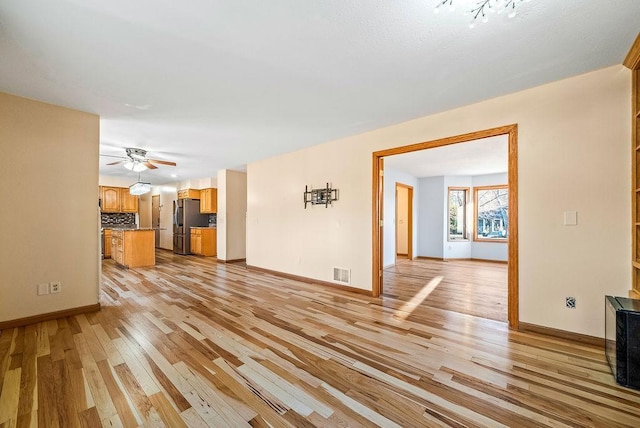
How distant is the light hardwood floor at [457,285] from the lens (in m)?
3.47

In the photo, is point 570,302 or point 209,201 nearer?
point 570,302

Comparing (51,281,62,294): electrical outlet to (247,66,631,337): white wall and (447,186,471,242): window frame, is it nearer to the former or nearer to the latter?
(247,66,631,337): white wall

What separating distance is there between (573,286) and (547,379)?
109 centimetres

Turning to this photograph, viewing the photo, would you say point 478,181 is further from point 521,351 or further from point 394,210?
point 521,351

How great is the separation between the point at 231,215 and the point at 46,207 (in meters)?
4.16

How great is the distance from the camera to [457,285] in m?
4.63

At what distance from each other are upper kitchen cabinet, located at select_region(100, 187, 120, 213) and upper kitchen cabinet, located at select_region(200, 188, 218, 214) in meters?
2.74

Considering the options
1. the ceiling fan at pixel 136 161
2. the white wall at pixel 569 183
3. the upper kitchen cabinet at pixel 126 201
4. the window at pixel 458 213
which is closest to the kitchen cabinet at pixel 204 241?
the upper kitchen cabinet at pixel 126 201

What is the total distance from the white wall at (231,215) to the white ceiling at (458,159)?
409 centimetres

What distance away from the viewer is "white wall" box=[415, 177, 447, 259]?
773 centimetres

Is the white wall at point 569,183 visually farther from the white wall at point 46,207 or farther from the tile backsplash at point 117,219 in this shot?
the tile backsplash at point 117,219

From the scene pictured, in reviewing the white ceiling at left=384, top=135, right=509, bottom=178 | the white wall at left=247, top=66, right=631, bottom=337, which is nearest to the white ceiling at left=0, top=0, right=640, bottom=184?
the white wall at left=247, top=66, right=631, bottom=337

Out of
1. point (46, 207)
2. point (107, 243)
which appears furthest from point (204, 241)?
point (46, 207)

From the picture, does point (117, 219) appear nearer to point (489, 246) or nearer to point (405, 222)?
point (405, 222)
